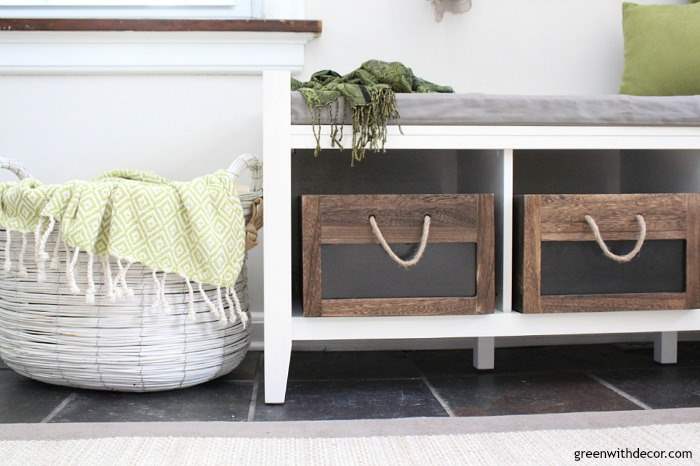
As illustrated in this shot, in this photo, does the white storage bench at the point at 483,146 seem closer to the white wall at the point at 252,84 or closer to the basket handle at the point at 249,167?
the basket handle at the point at 249,167

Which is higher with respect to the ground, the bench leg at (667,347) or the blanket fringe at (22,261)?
the blanket fringe at (22,261)

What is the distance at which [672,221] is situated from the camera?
1.38m

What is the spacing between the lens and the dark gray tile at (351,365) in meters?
1.53

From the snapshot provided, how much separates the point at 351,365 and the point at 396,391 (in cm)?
25

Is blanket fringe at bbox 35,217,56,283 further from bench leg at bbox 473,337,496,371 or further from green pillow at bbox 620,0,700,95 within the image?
green pillow at bbox 620,0,700,95

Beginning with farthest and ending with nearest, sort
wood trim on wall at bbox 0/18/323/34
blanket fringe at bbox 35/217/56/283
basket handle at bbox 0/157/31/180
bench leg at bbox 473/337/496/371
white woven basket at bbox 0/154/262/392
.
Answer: wood trim on wall at bbox 0/18/323/34
bench leg at bbox 473/337/496/371
basket handle at bbox 0/157/31/180
white woven basket at bbox 0/154/262/392
blanket fringe at bbox 35/217/56/283

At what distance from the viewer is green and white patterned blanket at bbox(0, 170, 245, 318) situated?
122cm

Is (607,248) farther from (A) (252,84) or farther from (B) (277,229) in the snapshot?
(A) (252,84)

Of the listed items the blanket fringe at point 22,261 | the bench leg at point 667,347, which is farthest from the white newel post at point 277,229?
the bench leg at point 667,347

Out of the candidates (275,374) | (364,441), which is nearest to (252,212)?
(275,374)

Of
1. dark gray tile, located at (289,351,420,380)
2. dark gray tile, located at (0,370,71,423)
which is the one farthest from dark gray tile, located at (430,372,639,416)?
dark gray tile, located at (0,370,71,423)

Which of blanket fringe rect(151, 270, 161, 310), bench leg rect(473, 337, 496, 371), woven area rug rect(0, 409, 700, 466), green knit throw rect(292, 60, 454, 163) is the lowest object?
woven area rug rect(0, 409, 700, 466)

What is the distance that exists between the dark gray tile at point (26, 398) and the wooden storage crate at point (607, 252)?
0.88 m

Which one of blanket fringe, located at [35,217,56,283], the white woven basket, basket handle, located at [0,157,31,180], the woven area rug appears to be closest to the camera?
the woven area rug
